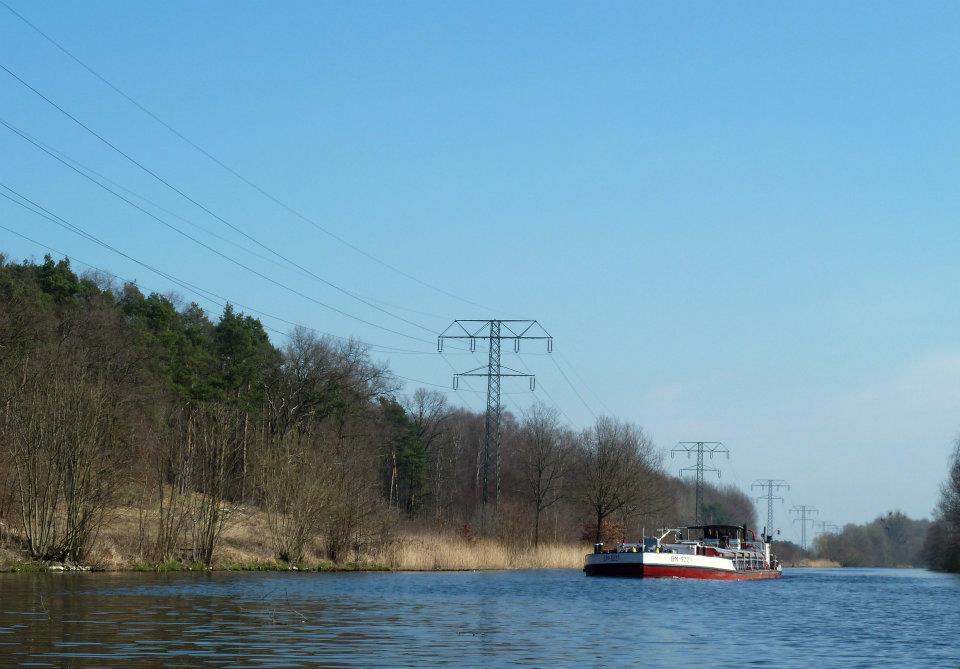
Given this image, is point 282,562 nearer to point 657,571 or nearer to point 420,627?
point 657,571

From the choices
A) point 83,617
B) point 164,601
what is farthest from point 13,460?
point 83,617

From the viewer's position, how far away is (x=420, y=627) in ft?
95.4

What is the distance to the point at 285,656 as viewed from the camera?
840 inches

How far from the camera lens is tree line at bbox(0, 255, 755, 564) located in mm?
50531

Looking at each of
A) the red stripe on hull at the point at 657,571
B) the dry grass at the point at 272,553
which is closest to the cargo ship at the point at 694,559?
the red stripe on hull at the point at 657,571

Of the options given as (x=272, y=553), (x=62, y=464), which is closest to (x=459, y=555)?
(x=272, y=553)

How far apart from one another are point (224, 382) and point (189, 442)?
1448 inches

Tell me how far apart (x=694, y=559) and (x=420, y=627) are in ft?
172

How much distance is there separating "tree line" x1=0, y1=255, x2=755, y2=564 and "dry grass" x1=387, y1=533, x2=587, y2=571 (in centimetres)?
136

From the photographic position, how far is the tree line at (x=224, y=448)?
50.5 m

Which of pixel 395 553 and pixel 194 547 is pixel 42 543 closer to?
pixel 194 547

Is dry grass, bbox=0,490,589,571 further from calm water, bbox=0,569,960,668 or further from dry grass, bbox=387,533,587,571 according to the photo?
calm water, bbox=0,569,960,668

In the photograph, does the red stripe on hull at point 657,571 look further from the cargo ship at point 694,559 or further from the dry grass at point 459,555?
the dry grass at point 459,555

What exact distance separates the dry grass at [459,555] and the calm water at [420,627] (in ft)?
63.9
